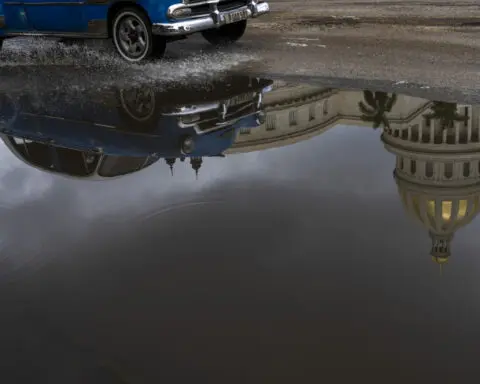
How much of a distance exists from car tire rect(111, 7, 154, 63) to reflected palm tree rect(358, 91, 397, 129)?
13.9ft

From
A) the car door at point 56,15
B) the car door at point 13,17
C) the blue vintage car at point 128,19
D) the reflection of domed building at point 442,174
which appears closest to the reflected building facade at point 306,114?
the reflection of domed building at point 442,174

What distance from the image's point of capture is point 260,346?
11.7 ft

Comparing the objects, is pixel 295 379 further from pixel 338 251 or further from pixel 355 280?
pixel 338 251

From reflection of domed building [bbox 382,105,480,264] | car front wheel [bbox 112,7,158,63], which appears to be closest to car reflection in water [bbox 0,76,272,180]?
reflection of domed building [bbox 382,105,480,264]

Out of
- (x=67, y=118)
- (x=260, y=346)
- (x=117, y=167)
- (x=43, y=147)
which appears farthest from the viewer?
(x=67, y=118)

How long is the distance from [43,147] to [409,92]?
4165 millimetres

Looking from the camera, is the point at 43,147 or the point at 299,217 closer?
the point at 299,217

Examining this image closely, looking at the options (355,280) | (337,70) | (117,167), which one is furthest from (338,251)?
(337,70)

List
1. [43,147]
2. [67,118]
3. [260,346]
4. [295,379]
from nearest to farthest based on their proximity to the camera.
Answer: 1. [295,379]
2. [260,346]
3. [43,147]
4. [67,118]

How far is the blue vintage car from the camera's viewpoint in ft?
35.1

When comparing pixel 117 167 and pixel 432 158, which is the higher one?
pixel 117 167

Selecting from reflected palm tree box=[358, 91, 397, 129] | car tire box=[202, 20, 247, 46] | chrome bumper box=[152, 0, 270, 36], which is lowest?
reflected palm tree box=[358, 91, 397, 129]

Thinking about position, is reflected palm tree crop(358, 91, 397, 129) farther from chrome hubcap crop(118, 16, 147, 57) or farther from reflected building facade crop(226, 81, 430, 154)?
chrome hubcap crop(118, 16, 147, 57)

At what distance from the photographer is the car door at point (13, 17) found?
40.0 ft
